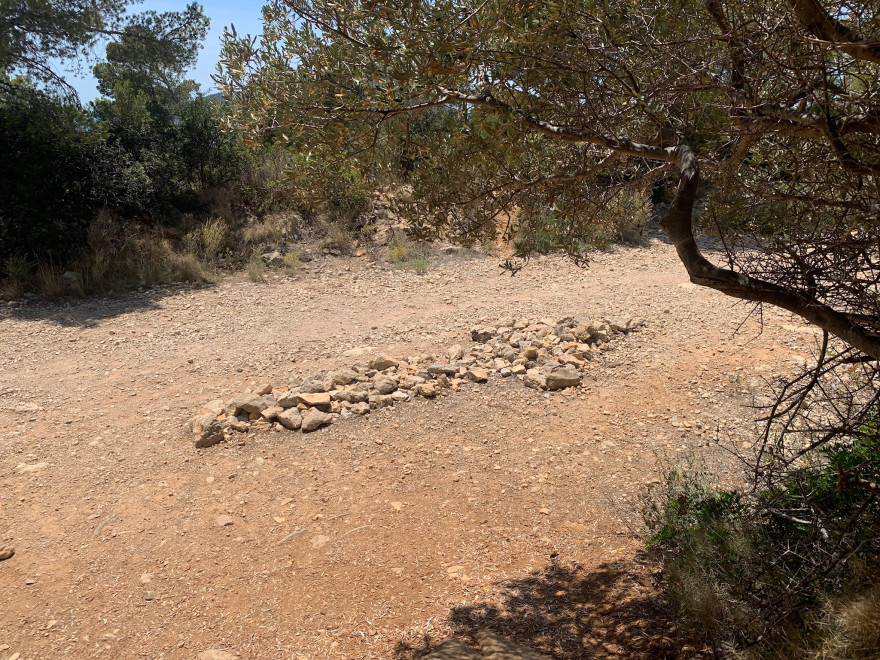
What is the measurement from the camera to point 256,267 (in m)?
11.0

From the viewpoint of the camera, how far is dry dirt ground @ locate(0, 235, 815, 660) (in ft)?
11.1

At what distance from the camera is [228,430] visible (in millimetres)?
5367

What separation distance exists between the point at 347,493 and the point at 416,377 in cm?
176

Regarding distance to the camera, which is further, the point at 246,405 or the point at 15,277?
the point at 15,277

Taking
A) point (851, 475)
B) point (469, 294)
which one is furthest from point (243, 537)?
point (469, 294)

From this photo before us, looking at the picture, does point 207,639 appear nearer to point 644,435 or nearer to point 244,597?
point 244,597

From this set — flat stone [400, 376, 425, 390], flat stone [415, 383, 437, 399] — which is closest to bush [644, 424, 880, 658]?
flat stone [415, 383, 437, 399]

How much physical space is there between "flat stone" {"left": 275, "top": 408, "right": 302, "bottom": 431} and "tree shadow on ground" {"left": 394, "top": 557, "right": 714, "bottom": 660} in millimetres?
2532

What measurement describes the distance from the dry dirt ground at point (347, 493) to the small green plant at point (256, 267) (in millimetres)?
2761

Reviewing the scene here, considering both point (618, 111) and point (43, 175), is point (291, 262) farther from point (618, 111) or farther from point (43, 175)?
point (618, 111)

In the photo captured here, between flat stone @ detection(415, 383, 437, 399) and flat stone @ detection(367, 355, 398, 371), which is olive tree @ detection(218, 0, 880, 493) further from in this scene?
flat stone @ detection(367, 355, 398, 371)

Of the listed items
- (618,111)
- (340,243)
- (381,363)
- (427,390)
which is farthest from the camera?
(340,243)

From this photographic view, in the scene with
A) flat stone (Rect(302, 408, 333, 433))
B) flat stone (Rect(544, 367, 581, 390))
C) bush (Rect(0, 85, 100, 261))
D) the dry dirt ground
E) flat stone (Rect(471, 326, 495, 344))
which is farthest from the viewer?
bush (Rect(0, 85, 100, 261))

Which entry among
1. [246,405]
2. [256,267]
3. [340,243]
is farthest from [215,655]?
[340,243]
